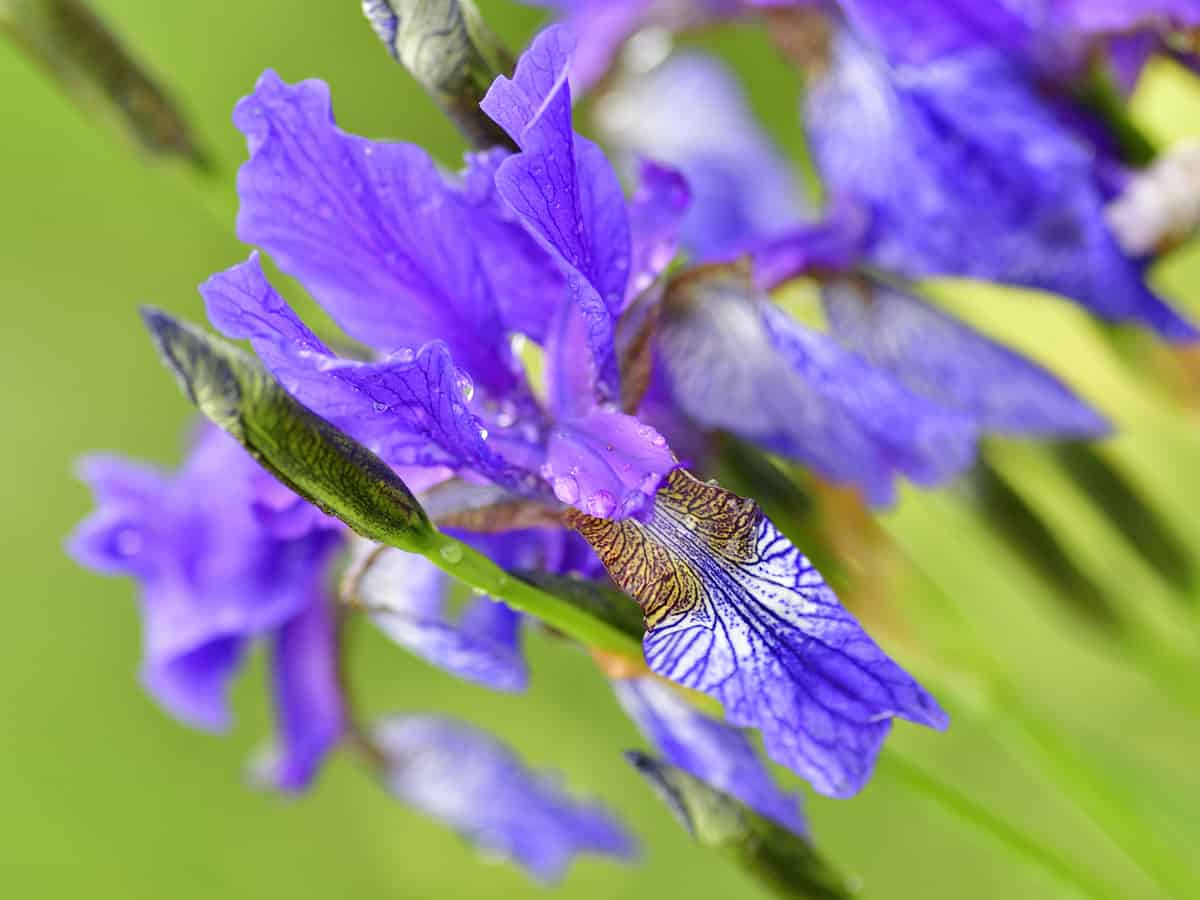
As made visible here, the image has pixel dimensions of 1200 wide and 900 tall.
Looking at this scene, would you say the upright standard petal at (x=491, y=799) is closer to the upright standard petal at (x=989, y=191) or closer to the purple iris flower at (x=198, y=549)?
the purple iris flower at (x=198, y=549)

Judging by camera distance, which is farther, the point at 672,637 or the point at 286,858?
the point at 286,858

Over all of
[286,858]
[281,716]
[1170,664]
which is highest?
[1170,664]

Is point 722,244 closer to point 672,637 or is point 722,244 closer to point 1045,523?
point 1045,523

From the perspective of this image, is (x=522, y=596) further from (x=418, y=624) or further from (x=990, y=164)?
(x=990, y=164)

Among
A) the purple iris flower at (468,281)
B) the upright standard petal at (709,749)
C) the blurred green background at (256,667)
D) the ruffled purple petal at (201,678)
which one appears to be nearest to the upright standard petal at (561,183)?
the purple iris flower at (468,281)

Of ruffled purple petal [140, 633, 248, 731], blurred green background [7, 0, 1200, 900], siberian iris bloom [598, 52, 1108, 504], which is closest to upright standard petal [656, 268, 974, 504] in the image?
siberian iris bloom [598, 52, 1108, 504]

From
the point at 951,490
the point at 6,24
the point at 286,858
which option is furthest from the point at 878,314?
the point at 286,858
